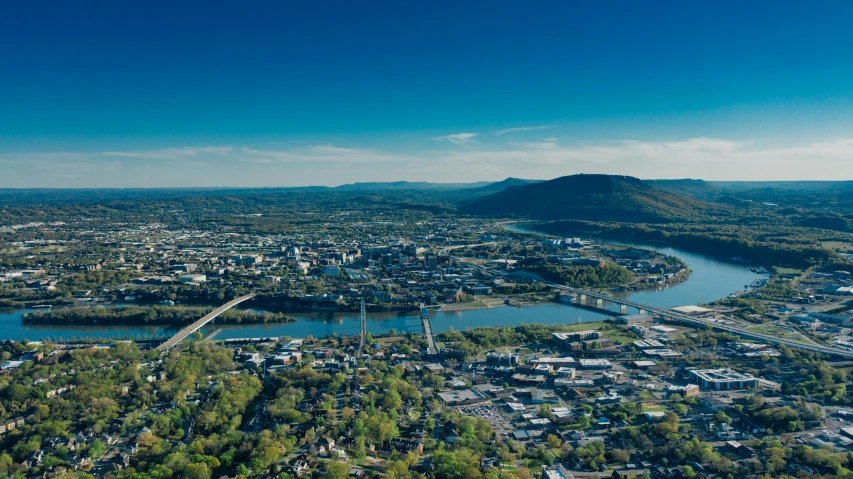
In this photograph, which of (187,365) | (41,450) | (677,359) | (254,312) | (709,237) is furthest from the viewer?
(709,237)

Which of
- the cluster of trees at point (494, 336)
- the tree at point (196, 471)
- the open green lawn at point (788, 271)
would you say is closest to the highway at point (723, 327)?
the cluster of trees at point (494, 336)

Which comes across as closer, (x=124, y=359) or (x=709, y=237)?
(x=124, y=359)

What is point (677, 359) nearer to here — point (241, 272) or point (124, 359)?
point (124, 359)

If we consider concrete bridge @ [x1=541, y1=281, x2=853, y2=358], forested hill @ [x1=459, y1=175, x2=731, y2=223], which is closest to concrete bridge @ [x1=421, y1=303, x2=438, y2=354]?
concrete bridge @ [x1=541, y1=281, x2=853, y2=358]

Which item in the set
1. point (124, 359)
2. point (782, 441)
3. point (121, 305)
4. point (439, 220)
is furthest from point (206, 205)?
point (782, 441)

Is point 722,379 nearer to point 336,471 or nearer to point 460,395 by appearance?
point 460,395

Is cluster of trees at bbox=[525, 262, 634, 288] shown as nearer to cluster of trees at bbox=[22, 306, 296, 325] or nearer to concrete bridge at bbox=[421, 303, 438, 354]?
concrete bridge at bbox=[421, 303, 438, 354]

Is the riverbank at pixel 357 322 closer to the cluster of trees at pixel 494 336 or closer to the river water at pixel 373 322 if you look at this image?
the river water at pixel 373 322
